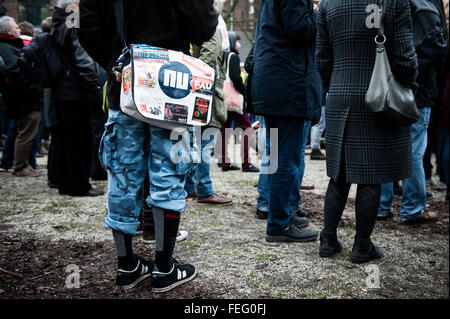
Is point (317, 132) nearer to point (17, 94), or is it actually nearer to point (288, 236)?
point (288, 236)

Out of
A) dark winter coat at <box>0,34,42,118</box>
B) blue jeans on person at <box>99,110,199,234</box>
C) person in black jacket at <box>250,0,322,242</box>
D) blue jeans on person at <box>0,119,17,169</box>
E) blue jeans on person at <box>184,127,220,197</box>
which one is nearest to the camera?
blue jeans on person at <box>99,110,199,234</box>

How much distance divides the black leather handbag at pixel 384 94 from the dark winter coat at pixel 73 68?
3.18 m

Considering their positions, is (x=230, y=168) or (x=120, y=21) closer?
(x=120, y=21)

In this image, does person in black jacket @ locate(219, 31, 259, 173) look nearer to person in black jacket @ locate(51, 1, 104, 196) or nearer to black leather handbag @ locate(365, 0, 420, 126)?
person in black jacket @ locate(51, 1, 104, 196)

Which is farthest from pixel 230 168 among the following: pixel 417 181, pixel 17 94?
pixel 417 181

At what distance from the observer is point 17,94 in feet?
19.4

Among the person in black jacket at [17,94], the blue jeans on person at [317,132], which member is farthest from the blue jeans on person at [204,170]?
the blue jeans on person at [317,132]

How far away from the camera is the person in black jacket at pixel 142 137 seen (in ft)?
7.38

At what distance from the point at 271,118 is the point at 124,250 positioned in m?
1.56

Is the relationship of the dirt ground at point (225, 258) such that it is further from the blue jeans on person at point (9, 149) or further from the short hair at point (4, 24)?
the short hair at point (4, 24)

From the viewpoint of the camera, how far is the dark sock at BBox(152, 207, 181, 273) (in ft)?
7.67

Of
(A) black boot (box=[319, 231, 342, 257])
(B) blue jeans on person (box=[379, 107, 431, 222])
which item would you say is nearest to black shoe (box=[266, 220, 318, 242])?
(A) black boot (box=[319, 231, 342, 257])

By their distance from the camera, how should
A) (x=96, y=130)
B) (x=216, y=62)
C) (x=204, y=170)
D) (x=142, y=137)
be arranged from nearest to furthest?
(x=142, y=137) → (x=216, y=62) → (x=204, y=170) → (x=96, y=130)

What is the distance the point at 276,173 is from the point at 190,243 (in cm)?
87
